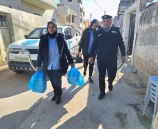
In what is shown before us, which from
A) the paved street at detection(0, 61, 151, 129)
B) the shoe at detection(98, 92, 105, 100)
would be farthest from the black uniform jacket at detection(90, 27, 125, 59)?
the paved street at detection(0, 61, 151, 129)

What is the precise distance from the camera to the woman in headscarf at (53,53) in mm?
2865

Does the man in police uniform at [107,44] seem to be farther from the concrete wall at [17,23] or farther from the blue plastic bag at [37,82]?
the concrete wall at [17,23]

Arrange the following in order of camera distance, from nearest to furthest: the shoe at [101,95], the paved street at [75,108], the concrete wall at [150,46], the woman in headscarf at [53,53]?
the paved street at [75,108], the woman in headscarf at [53,53], the shoe at [101,95], the concrete wall at [150,46]

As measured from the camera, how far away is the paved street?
2602mm

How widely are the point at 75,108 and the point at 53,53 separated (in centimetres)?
126

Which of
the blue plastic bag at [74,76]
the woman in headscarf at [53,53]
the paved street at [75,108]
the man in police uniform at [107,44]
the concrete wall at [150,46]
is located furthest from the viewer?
the concrete wall at [150,46]

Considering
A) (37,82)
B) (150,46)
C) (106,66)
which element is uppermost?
(150,46)

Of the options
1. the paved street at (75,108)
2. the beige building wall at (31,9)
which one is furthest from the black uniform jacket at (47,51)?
the beige building wall at (31,9)

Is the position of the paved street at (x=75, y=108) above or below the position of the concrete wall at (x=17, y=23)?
below

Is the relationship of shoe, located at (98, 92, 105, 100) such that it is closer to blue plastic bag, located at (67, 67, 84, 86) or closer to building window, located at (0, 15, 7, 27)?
blue plastic bag, located at (67, 67, 84, 86)

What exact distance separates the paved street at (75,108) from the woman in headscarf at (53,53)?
0.63m

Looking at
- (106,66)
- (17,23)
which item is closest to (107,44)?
(106,66)

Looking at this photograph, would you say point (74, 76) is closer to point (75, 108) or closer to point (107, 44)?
point (75, 108)

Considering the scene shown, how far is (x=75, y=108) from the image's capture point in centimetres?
311
